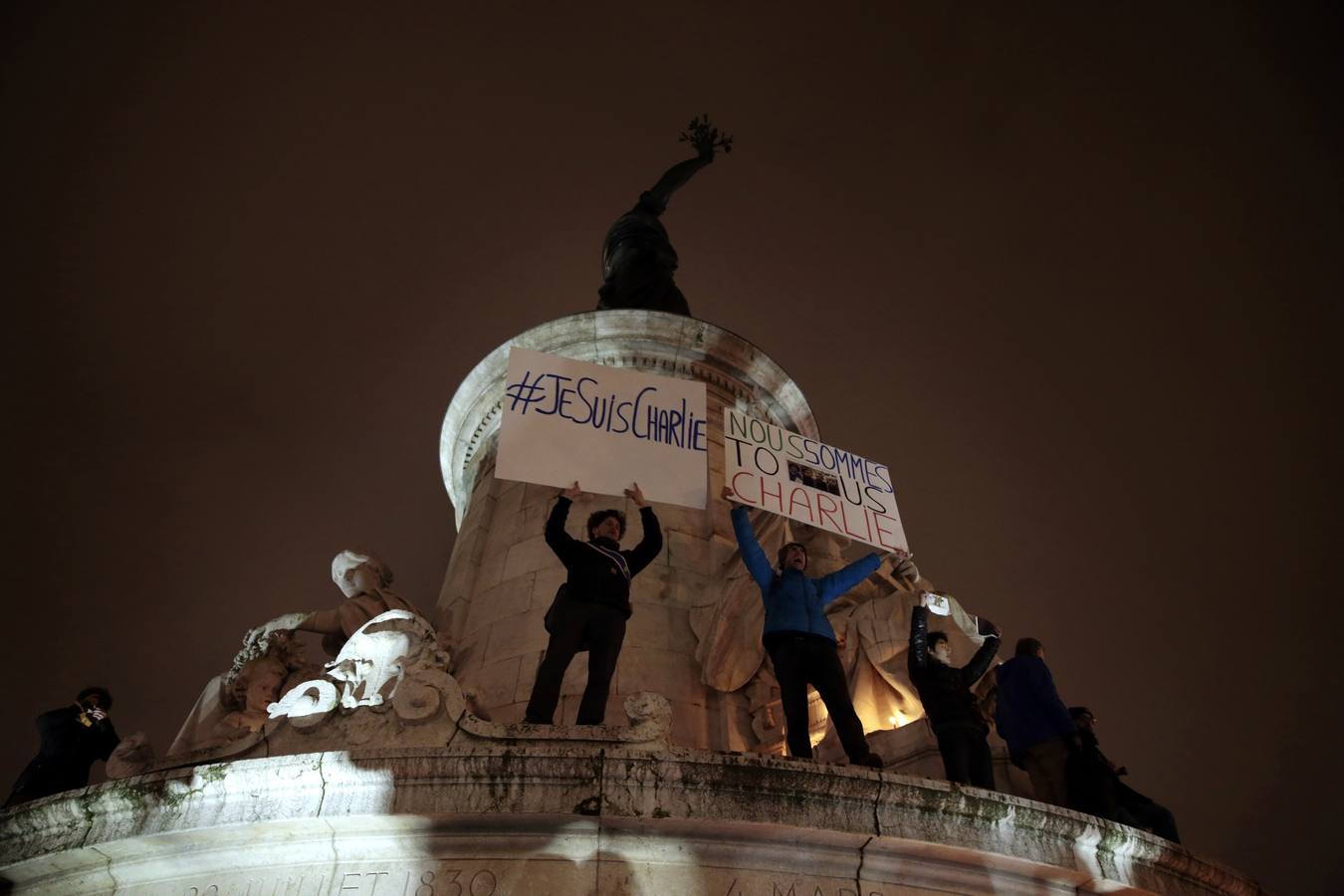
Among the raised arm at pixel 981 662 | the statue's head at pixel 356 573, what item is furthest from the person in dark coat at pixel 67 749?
the raised arm at pixel 981 662

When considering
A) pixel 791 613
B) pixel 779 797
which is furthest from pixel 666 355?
pixel 779 797

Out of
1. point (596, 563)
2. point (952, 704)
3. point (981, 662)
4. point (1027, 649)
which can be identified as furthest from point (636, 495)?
point (1027, 649)

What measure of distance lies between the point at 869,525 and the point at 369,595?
5636 mm

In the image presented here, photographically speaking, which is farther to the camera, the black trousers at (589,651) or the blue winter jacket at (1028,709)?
the blue winter jacket at (1028,709)

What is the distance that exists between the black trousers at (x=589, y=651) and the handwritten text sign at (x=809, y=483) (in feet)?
7.36

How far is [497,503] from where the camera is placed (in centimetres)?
1262

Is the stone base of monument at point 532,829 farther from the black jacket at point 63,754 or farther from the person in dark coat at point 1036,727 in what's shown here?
the black jacket at point 63,754

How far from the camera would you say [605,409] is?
9367mm

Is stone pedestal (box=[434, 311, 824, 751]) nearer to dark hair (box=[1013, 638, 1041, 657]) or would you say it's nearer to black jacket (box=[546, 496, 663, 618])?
black jacket (box=[546, 496, 663, 618])

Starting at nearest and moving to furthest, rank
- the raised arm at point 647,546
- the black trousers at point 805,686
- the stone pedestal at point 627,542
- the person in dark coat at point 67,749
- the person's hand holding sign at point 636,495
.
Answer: the black trousers at point 805,686, the raised arm at point 647,546, the person in dark coat at point 67,749, the person's hand holding sign at point 636,495, the stone pedestal at point 627,542

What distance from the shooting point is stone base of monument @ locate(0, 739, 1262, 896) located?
586 cm

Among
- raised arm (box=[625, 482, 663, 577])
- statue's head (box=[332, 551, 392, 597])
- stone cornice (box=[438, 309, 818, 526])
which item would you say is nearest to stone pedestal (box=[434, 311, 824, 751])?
stone cornice (box=[438, 309, 818, 526])

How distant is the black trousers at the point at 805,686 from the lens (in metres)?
7.38

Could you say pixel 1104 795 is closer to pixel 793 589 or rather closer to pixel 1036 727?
pixel 1036 727
